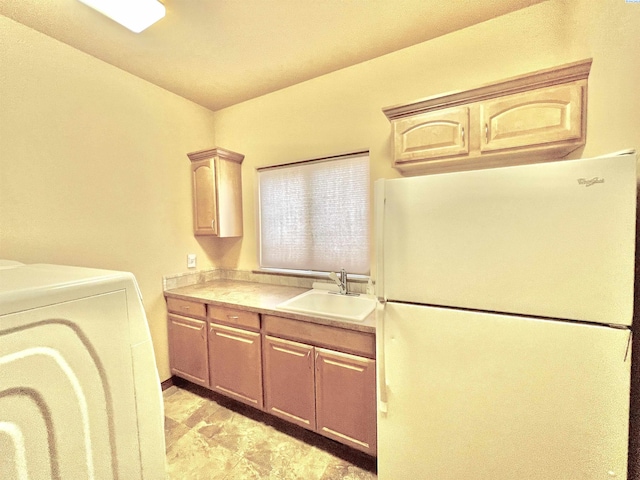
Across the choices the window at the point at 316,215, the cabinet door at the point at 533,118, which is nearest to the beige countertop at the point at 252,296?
the window at the point at 316,215

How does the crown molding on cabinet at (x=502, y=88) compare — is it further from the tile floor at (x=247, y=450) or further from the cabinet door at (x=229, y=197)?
the tile floor at (x=247, y=450)

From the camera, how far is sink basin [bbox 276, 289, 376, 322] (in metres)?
1.78

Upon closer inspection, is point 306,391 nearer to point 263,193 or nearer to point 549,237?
point 549,237

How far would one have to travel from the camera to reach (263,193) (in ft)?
8.29

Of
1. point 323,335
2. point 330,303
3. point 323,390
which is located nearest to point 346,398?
point 323,390

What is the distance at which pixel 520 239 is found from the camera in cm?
97

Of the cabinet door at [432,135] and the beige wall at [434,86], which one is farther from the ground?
the beige wall at [434,86]

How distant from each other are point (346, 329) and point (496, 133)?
135 cm

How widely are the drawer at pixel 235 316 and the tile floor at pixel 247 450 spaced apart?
2.38 feet

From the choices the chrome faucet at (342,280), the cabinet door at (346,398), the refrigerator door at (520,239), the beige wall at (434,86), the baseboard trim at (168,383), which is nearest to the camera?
the refrigerator door at (520,239)

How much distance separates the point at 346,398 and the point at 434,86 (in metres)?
2.09

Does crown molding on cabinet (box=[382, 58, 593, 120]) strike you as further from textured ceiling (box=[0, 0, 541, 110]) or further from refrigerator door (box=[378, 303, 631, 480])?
refrigerator door (box=[378, 303, 631, 480])

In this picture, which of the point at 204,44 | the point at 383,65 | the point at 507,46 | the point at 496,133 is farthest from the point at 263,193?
the point at 507,46

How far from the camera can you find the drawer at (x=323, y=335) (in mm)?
1448
